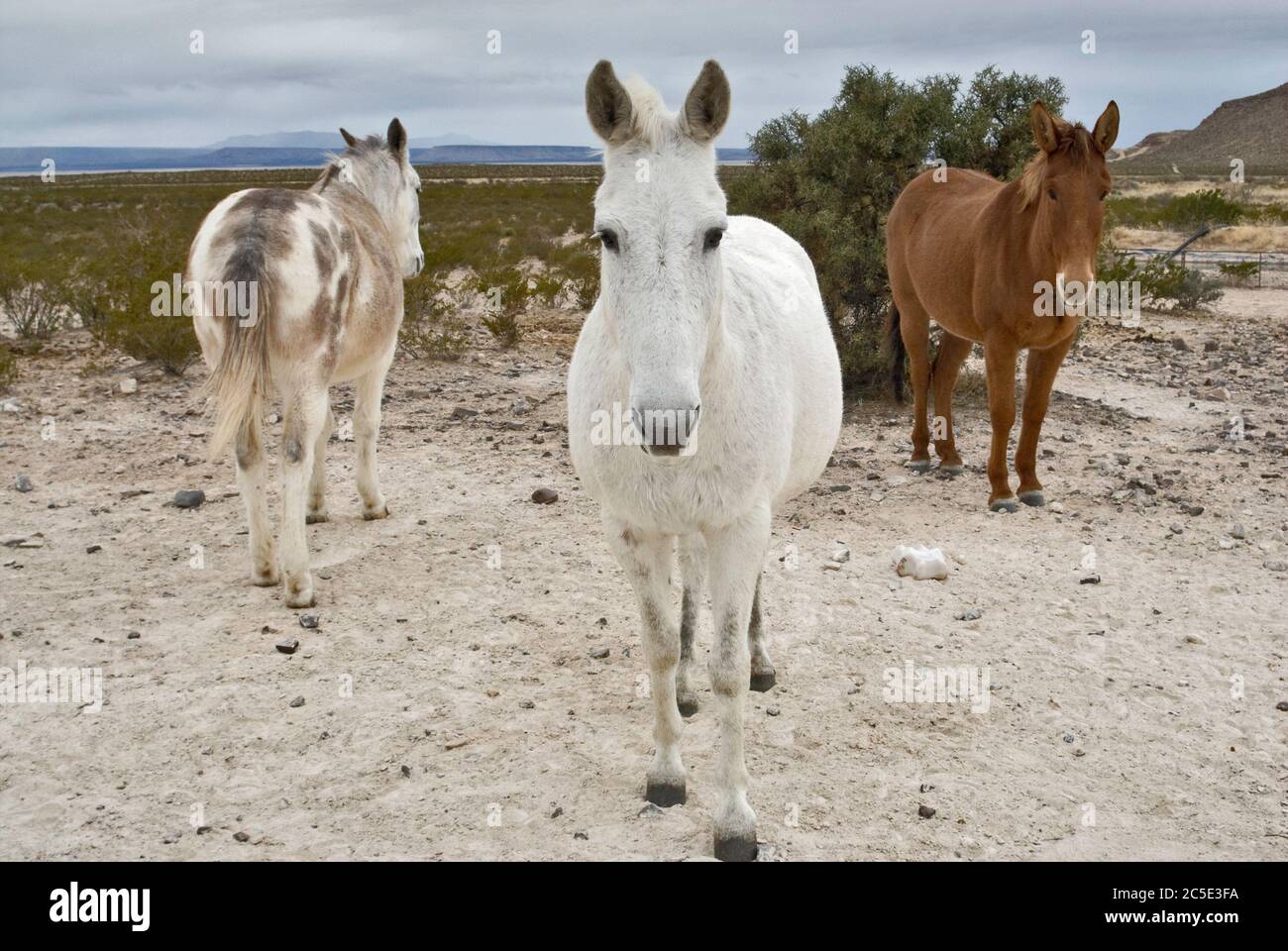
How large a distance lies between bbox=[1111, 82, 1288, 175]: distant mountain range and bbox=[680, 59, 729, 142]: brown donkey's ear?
105 meters

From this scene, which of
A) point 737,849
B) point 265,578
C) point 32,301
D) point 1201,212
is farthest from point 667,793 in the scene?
point 1201,212

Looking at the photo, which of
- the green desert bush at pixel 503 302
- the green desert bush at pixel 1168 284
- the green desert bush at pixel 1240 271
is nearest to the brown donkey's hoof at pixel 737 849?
the green desert bush at pixel 503 302

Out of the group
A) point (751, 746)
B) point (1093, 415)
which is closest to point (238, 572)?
point (751, 746)

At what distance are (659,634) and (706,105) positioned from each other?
1839 mm

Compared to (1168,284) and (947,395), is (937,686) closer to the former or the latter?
(947,395)

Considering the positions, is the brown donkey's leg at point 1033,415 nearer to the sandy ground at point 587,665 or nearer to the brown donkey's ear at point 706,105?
the sandy ground at point 587,665

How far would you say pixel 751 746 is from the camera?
4.14m

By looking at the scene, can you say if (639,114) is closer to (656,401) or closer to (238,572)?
(656,401)

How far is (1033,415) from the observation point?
A: 7.14 meters

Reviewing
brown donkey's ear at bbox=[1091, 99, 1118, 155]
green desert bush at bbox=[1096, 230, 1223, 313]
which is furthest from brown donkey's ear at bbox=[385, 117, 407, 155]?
green desert bush at bbox=[1096, 230, 1223, 313]

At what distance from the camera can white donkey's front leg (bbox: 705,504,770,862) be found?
332cm

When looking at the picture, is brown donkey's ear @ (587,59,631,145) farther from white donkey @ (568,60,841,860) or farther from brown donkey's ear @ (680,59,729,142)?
brown donkey's ear @ (680,59,729,142)

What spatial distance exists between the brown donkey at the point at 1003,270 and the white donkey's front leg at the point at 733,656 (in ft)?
13.0

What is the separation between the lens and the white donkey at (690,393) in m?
2.59
